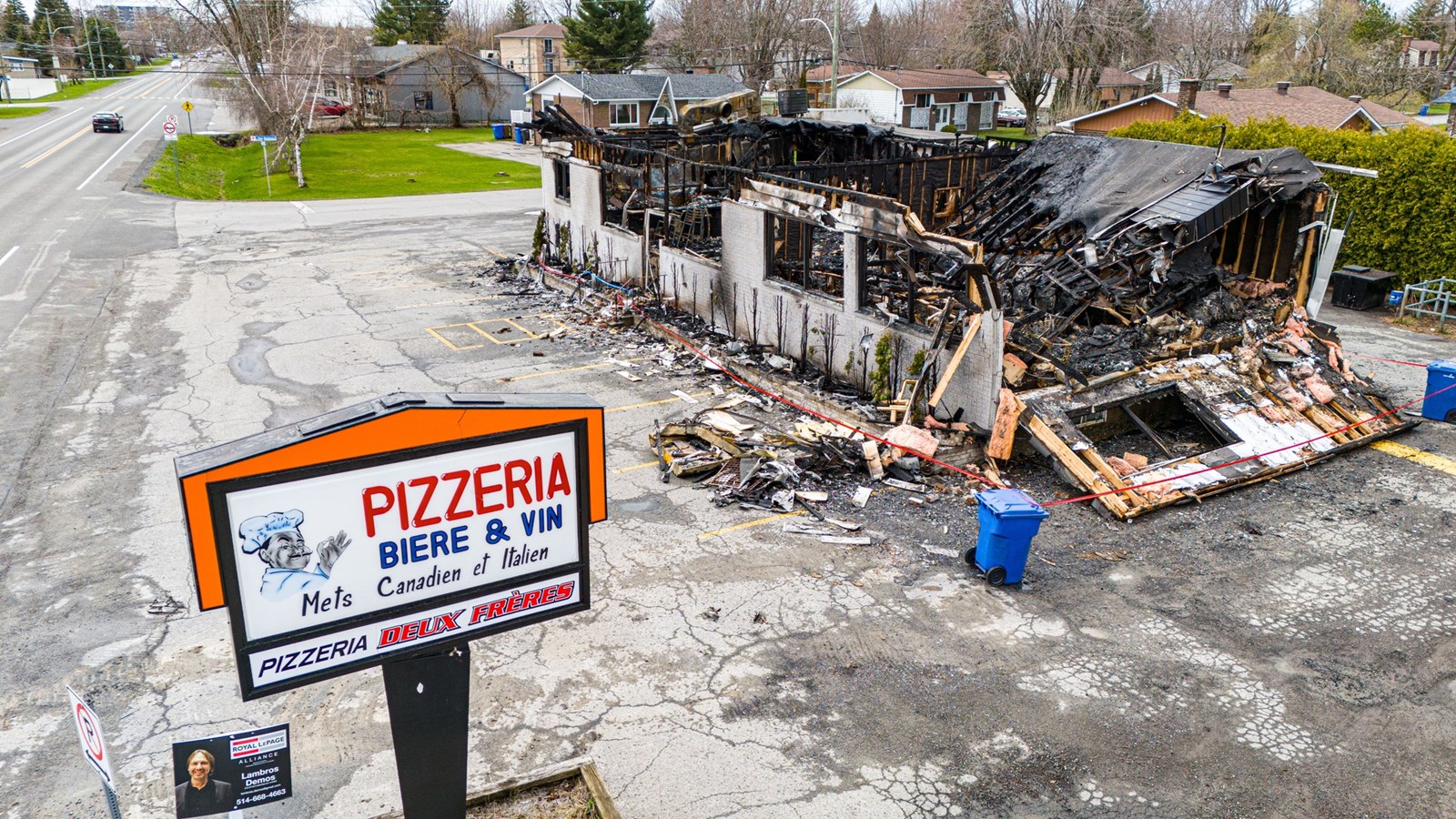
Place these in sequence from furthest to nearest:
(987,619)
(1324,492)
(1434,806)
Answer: (1324,492)
(987,619)
(1434,806)

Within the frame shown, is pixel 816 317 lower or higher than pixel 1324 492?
higher

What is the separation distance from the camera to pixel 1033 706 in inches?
289

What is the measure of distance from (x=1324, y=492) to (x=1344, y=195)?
1174 centimetres

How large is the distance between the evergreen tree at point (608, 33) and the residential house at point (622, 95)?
11196mm

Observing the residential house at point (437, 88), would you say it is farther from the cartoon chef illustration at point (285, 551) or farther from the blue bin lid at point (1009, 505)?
the cartoon chef illustration at point (285, 551)

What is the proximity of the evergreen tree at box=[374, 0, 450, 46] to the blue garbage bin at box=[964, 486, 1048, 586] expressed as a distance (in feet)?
280

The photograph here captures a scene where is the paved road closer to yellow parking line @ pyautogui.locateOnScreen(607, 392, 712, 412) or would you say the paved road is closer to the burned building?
yellow parking line @ pyautogui.locateOnScreen(607, 392, 712, 412)

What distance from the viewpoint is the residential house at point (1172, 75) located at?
61041 millimetres

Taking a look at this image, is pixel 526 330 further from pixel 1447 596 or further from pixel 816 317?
pixel 1447 596

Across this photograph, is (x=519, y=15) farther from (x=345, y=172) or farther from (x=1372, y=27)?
(x=1372, y=27)

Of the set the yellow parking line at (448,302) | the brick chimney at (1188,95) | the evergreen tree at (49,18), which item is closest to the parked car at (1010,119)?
the brick chimney at (1188,95)

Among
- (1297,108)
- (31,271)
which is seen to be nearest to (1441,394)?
(31,271)

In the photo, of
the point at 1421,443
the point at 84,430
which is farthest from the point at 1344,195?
the point at 84,430

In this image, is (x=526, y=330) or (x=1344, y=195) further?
(x=1344, y=195)
